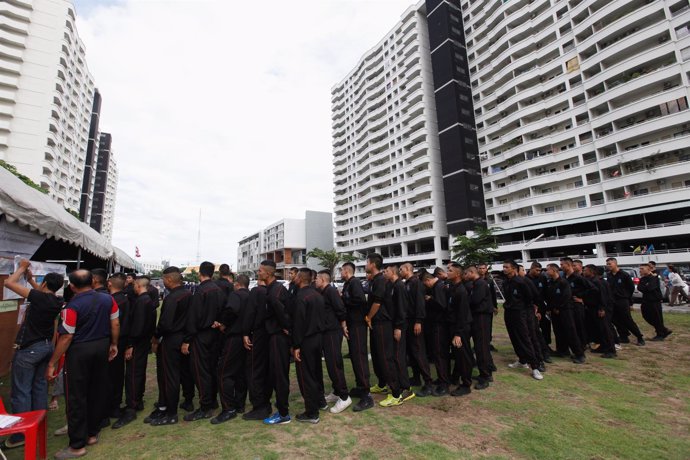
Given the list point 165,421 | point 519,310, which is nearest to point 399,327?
point 519,310

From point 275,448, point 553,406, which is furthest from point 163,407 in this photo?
point 553,406

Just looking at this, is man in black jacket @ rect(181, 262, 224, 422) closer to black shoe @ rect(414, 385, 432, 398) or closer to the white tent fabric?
the white tent fabric

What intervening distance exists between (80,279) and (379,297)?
386 centimetres

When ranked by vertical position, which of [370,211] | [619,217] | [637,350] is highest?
[370,211]

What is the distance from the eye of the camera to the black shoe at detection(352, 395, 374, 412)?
4660mm

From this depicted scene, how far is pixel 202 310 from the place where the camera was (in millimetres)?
4613

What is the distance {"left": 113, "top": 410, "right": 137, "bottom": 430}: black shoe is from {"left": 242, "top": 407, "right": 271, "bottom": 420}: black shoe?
156 centimetres

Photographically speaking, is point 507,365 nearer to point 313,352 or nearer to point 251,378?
point 313,352

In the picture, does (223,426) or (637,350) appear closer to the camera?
(223,426)

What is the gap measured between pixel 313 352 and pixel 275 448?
1.19 metres

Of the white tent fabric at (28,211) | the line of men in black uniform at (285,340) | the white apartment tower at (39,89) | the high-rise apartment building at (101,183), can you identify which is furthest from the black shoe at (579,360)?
the high-rise apartment building at (101,183)

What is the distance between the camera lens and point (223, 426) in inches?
165

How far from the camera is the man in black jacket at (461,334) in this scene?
519 cm

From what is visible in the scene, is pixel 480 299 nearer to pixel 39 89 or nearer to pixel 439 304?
pixel 439 304
